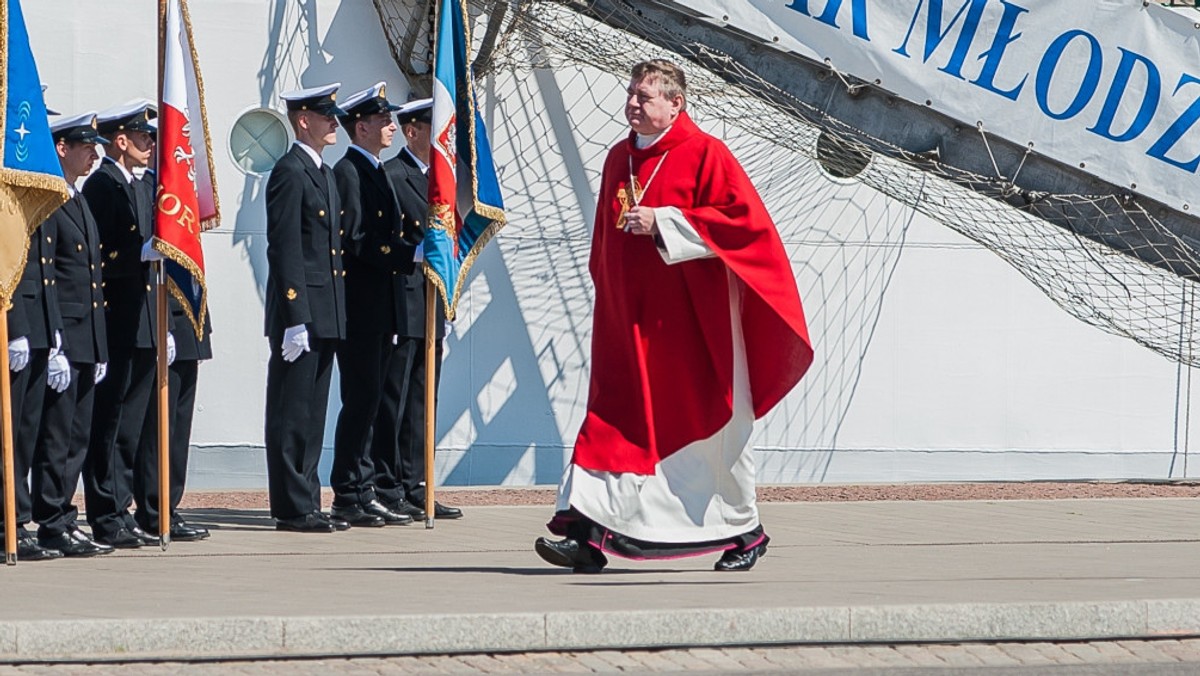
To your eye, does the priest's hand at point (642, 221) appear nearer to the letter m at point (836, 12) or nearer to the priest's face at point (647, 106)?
the priest's face at point (647, 106)

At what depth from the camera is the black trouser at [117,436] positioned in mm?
8648

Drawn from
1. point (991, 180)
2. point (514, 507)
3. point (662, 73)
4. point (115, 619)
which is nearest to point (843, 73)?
point (991, 180)

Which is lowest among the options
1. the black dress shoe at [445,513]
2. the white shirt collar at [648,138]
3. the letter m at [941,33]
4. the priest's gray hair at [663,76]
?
the black dress shoe at [445,513]

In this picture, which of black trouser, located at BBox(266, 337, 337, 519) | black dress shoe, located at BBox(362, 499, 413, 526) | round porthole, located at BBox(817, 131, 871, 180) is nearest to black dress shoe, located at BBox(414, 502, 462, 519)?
black dress shoe, located at BBox(362, 499, 413, 526)

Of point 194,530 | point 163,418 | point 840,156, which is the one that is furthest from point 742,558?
point 840,156

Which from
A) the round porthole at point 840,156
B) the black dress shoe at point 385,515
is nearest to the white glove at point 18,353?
the black dress shoe at point 385,515

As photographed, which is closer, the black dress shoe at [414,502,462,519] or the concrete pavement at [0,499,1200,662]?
the concrete pavement at [0,499,1200,662]

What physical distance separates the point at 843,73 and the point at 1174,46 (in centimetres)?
185

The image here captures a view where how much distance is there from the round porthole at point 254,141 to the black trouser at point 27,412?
14.2 feet

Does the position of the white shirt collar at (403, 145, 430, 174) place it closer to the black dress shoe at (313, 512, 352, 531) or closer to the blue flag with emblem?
the black dress shoe at (313, 512, 352, 531)

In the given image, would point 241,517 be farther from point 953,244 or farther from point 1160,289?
point 1160,289

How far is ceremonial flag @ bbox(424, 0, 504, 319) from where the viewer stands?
941cm

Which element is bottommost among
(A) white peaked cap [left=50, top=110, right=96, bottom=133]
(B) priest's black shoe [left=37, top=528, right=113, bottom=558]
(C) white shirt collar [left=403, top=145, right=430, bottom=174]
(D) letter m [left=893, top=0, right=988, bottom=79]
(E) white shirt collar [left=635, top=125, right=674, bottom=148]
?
(B) priest's black shoe [left=37, top=528, right=113, bottom=558]

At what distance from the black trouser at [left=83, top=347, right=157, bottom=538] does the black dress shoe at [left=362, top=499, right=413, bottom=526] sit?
1326mm
